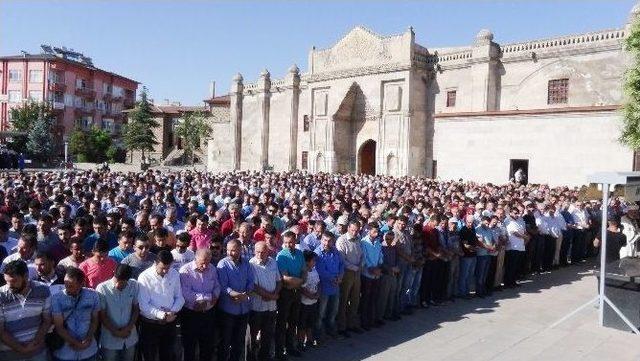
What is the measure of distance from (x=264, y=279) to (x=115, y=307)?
6.12 feet

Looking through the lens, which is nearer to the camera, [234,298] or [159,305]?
[159,305]

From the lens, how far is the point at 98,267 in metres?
5.79

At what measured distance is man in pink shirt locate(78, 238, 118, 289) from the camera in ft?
18.7

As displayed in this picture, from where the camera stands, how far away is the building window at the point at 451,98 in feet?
111

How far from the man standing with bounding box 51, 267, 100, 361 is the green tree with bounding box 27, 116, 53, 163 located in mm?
51531

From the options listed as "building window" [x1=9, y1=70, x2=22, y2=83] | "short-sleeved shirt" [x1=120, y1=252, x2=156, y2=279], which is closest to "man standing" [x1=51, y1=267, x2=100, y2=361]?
"short-sleeved shirt" [x1=120, y1=252, x2=156, y2=279]

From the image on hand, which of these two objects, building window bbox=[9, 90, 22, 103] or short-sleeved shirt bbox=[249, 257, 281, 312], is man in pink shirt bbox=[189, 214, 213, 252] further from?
building window bbox=[9, 90, 22, 103]

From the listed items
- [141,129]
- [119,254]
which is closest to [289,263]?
[119,254]

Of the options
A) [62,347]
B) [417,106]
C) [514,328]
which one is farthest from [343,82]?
[62,347]

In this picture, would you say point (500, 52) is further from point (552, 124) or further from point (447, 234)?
point (447, 234)

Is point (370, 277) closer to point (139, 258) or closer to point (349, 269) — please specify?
point (349, 269)

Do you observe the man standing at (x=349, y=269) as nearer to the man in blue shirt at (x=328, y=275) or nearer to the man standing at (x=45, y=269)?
the man in blue shirt at (x=328, y=275)

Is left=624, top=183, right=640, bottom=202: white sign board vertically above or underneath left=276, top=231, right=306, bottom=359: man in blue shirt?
above

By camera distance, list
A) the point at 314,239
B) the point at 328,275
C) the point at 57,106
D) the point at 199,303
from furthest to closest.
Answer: the point at 57,106 → the point at 314,239 → the point at 328,275 → the point at 199,303
